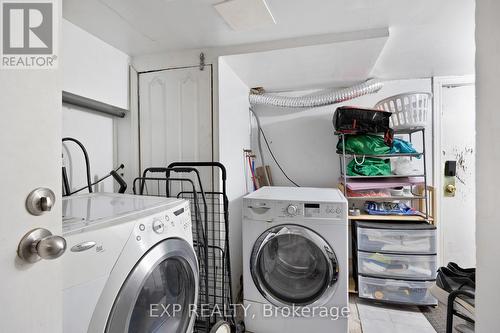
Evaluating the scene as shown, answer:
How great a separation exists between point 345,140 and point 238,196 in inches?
45.2

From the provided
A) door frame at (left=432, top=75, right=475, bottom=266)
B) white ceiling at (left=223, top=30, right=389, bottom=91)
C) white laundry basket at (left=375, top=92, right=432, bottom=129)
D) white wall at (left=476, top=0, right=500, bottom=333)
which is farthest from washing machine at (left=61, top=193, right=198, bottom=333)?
door frame at (left=432, top=75, right=475, bottom=266)

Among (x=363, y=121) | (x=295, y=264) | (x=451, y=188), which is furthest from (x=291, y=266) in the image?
(x=451, y=188)

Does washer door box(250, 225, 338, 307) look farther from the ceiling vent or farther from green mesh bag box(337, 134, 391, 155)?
the ceiling vent

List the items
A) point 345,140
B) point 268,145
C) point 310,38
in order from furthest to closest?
point 268,145 < point 345,140 < point 310,38

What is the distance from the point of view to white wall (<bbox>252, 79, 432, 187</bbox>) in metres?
2.56

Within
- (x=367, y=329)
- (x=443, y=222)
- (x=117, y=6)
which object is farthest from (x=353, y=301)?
(x=117, y=6)

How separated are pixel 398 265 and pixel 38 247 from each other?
2.26 metres

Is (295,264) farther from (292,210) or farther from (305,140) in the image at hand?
(305,140)

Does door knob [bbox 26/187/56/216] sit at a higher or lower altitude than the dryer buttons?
higher

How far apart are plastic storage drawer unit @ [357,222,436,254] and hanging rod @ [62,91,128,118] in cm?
222

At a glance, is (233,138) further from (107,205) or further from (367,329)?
(367,329)

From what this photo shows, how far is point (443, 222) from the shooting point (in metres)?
2.39

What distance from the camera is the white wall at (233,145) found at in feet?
6.00

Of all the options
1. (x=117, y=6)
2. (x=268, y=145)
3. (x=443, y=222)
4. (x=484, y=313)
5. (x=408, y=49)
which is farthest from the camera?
(x=268, y=145)
